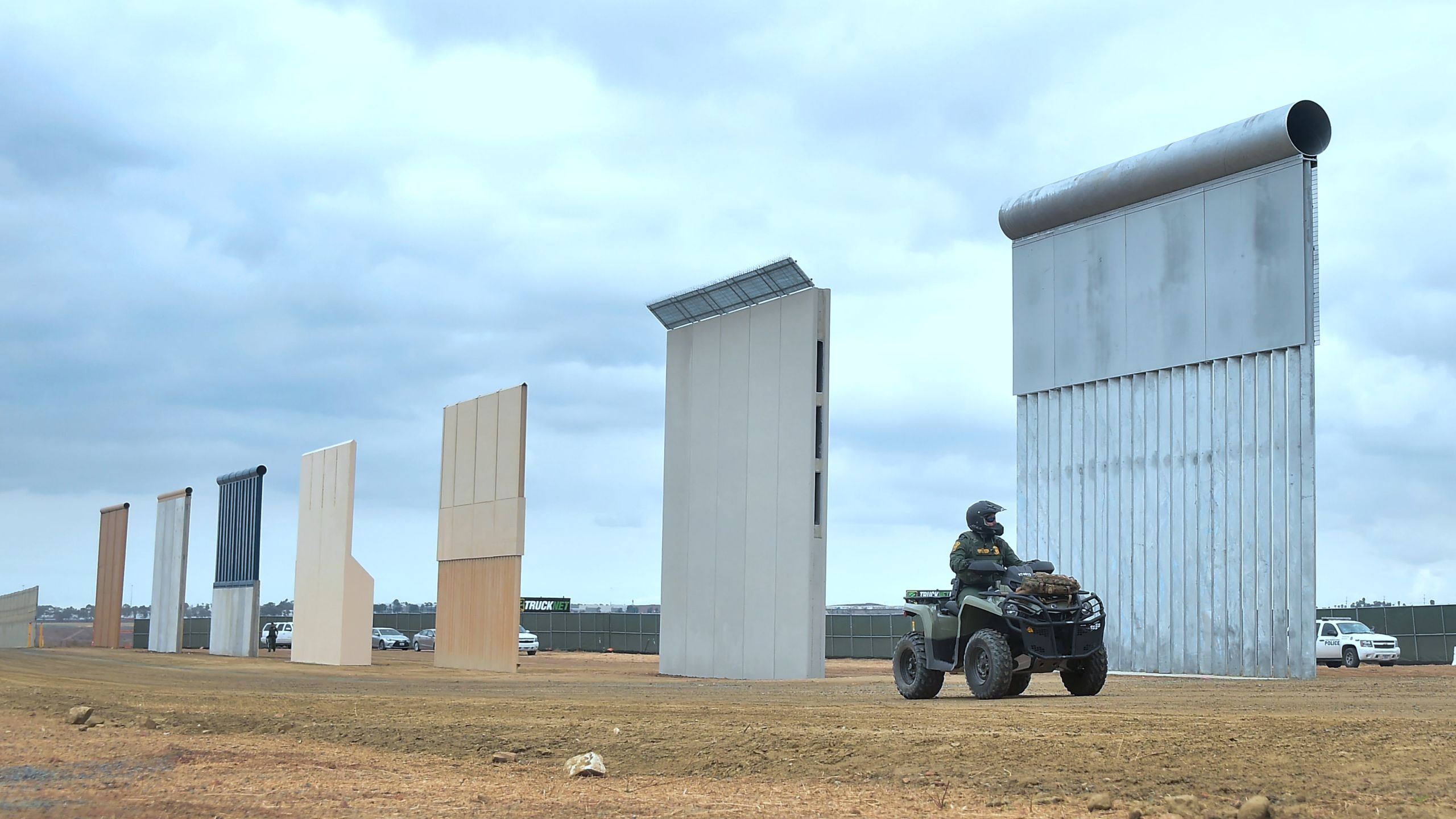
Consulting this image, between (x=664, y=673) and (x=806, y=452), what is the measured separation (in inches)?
294

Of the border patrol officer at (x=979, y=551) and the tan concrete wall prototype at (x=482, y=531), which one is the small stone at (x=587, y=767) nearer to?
the border patrol officer at (x=979, y=551)

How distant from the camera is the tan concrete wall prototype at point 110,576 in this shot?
60.9 meters

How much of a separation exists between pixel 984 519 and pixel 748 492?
1414 cm

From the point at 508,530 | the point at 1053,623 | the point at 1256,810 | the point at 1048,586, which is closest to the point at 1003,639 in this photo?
the point at 1053,623

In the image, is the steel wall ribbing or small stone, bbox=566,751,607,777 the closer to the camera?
small stone, bbox=566,751,607,777

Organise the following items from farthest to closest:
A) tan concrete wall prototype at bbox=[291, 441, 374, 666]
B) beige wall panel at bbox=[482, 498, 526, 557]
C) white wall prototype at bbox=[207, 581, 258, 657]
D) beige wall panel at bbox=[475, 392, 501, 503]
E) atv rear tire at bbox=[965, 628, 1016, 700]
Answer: white wall prototype at bbox=[207, 581, 258, 657] < tan concrete wall prototype at bbox=[291, 441, 374, 666] < beige wall panel at bbox=[475, 392, 501, 503] < beige wall panel at bbox=[482, 498, 526, 557] < atv rear tire at bbox=[965, 628, 1016, 700]

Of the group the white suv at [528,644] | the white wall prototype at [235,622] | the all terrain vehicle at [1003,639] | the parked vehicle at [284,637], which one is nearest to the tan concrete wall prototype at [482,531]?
the white wall prototype at [235,622]

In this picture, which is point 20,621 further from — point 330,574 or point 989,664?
point 989,664

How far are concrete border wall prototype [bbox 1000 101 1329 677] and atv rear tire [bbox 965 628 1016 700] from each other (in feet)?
35.8

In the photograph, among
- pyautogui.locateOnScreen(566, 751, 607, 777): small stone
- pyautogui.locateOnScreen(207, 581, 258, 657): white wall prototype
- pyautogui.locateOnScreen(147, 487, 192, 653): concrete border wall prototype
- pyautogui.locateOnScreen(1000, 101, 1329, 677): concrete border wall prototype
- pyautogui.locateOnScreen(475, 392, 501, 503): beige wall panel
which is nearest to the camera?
pyautogui.locateOnScreen(566, 751, 607, 777): small stone

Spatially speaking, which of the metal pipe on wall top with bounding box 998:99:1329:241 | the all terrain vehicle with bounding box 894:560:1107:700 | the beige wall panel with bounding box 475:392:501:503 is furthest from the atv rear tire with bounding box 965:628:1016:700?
the beige wall panel with bounding box 475:392:501:503

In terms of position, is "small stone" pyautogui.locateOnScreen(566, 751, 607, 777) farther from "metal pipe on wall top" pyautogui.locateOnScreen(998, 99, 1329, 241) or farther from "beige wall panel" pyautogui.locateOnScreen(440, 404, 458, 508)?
"beige wall panel" pyautogui.locateOnScreen(440, 404, 458, 508)

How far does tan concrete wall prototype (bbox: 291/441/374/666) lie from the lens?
37750mm

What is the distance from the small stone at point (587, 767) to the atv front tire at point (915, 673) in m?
6.70
